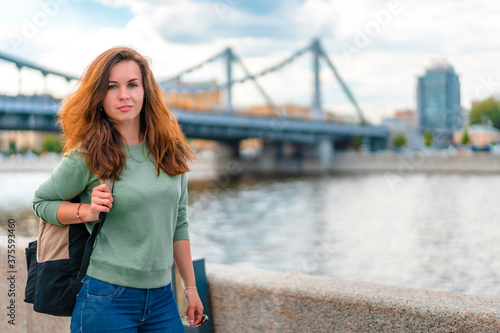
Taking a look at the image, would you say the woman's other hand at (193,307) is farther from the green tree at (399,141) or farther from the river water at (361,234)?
the green tree at (399,141)

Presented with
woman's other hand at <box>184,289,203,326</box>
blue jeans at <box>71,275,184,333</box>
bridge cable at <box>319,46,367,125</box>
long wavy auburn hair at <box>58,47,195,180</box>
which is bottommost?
woman's other hand at <box>184,289,203,326</box>

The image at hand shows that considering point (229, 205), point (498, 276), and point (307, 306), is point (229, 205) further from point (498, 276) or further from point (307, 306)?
point (307, 306)

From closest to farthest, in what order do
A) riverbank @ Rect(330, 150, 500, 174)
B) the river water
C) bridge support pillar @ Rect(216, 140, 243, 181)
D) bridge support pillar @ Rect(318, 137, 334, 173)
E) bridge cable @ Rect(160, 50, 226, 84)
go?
the river water → riverbank @ Rect(330, 150, 500, 174) → bridge cable @ Rect(160, 50, 226, 84) → bridge support pillar @ Rect(318, 137, 334, 173) → bridge support pillar @ Rect(216, 140, 243, 181)

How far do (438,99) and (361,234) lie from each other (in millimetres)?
60804

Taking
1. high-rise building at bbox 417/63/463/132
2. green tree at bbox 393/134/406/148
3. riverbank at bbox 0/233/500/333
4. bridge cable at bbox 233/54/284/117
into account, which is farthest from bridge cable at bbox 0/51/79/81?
high-rise building at bbox 417/63/463/132

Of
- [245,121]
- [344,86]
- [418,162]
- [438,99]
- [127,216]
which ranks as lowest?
[418,162]

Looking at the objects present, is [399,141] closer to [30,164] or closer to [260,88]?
[260,88]

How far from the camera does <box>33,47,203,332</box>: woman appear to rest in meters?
1.49

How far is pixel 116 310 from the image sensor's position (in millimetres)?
1481

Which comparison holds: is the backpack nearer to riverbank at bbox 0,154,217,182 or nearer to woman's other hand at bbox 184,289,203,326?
woman's other hand at bbox 184,289,203,326

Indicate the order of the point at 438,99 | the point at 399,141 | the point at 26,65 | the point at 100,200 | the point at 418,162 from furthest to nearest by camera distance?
the point at 438,99, the point at 399,141, the point at 418,162, the point at 26,65, the point at 100,200

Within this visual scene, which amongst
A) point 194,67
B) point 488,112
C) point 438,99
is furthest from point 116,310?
point 438,99

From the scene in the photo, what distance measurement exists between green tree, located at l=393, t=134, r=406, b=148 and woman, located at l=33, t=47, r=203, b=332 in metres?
52.9

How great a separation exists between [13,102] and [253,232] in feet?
44.0
